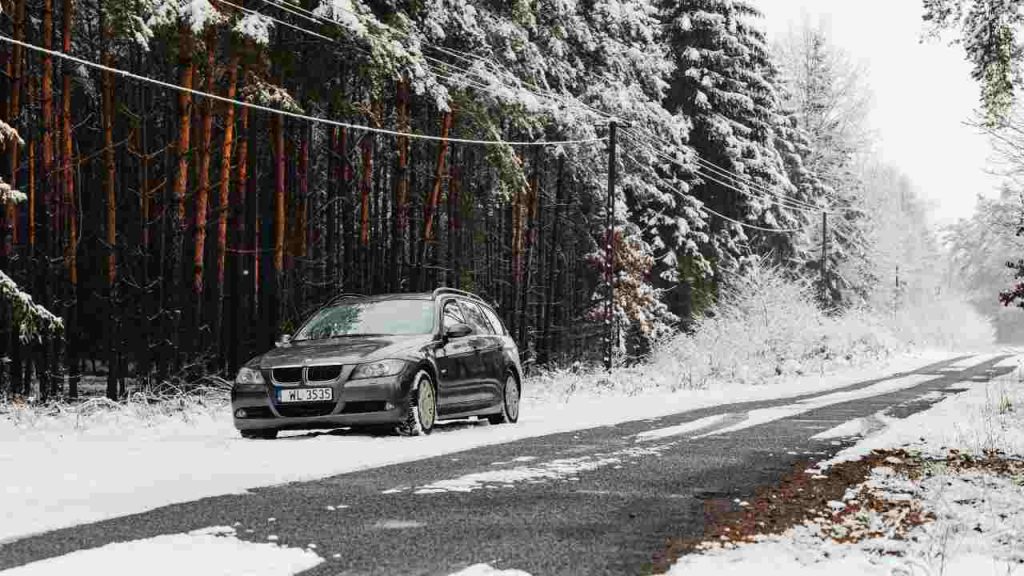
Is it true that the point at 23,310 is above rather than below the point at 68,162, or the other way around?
below

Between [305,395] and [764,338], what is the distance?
27.2m

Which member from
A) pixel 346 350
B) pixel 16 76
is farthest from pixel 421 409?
pixel 16 76

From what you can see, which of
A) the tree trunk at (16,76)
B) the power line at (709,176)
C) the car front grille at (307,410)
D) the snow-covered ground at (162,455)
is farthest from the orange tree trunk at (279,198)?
the power line at (709,176)

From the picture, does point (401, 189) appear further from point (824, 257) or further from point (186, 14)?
point (824, 257)

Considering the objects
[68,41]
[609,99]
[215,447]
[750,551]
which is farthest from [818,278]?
[750,551]

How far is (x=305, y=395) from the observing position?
10750 millimetres

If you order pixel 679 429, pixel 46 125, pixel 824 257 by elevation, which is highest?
pixel 46 125

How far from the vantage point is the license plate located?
35.1 feet

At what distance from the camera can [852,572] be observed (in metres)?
4.52

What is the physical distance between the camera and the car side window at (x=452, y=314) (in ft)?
40.8

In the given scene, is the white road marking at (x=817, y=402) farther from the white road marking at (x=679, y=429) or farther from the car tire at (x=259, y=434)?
the car tire at (x=259, y=434)

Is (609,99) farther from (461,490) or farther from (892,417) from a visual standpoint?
(461,490)

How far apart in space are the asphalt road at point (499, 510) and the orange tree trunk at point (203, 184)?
30.1 ft

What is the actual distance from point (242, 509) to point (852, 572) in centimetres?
356
